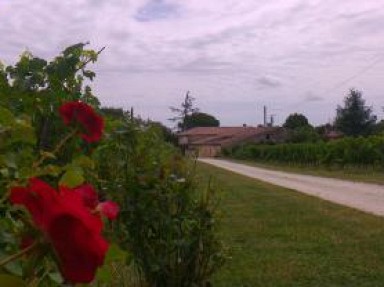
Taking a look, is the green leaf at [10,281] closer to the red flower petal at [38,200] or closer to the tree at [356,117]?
the red flower petal at [38,200]

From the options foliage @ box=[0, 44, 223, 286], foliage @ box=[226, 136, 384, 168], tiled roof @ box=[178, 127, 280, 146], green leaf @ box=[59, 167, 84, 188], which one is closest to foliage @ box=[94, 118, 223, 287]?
foliage @ box=[0, 44, 223, 286]

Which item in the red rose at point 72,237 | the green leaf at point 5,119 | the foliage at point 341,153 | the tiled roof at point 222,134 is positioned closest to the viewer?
the red rose at point 72,237

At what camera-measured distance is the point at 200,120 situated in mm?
133375

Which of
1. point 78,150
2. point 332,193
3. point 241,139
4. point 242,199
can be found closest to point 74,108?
point 78,150

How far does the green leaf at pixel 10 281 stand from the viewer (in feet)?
3.39

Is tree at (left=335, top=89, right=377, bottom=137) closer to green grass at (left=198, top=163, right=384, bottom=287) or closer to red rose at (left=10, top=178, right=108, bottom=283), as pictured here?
green grass at (left=198, top=163, right=384, bottom=287)

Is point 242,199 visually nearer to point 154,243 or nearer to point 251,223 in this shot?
point 251,223

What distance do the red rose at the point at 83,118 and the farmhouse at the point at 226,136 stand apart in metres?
99.1

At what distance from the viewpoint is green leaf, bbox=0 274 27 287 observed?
1.03 m

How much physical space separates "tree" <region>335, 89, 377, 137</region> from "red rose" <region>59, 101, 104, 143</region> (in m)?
69.6

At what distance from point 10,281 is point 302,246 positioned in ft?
26.5

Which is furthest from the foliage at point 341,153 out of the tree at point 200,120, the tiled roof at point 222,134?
the tree at point 200,120

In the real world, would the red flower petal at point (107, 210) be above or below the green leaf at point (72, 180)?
below

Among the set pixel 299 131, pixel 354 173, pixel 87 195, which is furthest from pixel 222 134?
pixel 87 195
